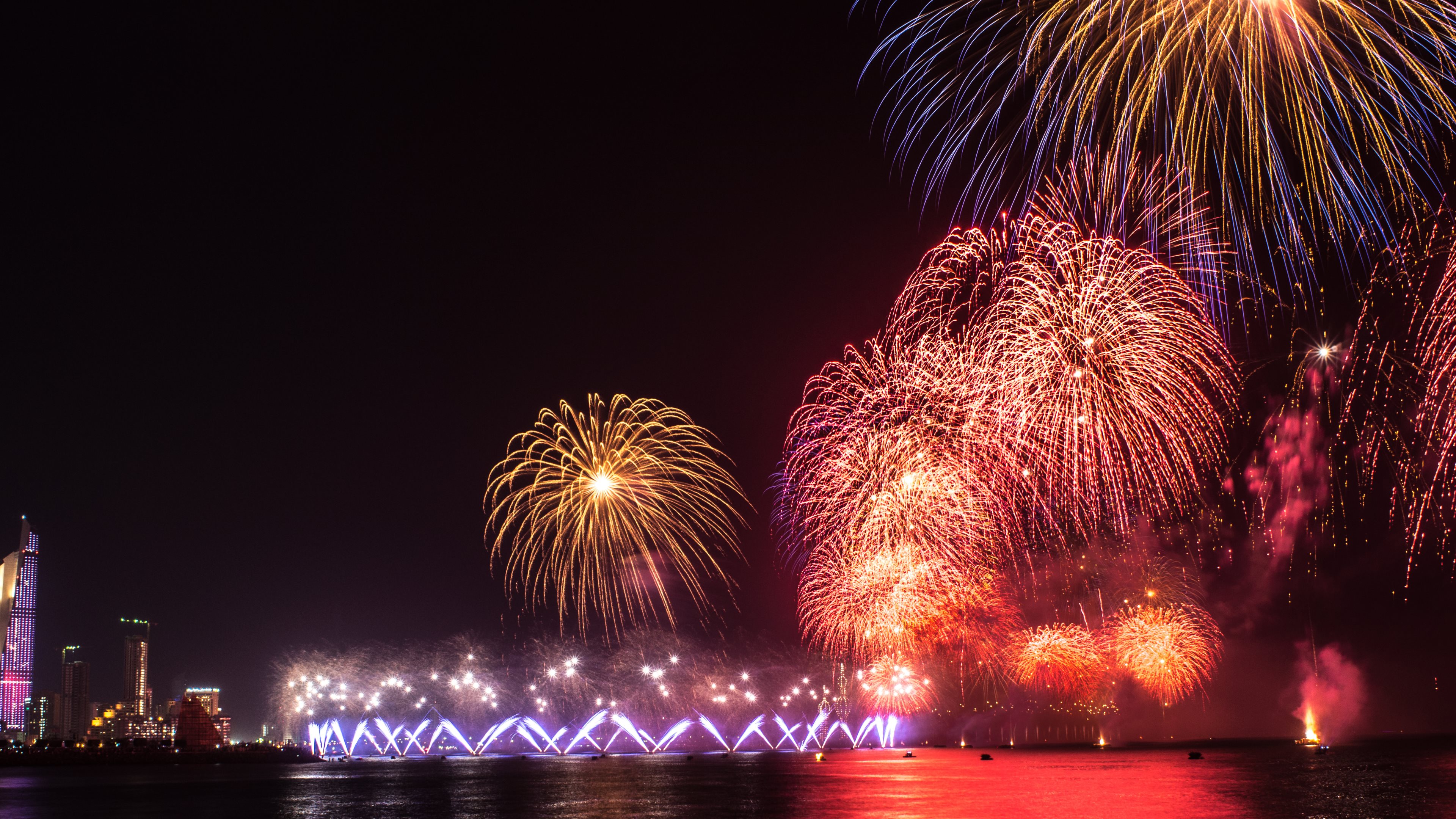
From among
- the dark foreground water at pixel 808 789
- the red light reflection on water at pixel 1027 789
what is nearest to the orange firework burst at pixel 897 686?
the dark foreground water at pixel 808 789

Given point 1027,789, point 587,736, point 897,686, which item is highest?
point 1027,789

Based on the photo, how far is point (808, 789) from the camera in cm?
5253

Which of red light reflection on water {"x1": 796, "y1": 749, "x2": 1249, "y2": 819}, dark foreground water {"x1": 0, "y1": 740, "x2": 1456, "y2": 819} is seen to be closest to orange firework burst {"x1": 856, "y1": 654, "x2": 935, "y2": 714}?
dark foreground water {"x1": 0, "y1": 740, "x2": 1456, "y2": 819}

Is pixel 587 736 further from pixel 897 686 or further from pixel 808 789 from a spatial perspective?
pixel 808 789

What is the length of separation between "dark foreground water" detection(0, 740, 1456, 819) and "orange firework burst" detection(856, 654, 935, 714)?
22.9 ft

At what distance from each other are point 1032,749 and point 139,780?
299 feet

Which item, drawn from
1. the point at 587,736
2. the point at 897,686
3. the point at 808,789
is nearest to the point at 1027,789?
the point at 808,789

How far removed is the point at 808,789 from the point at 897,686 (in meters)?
58.2

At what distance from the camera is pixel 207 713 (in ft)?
534

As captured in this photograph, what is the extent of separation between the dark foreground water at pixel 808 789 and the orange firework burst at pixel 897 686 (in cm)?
697

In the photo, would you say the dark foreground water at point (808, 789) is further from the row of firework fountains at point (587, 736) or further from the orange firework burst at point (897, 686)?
the row of firework fountains at point (587, 736)

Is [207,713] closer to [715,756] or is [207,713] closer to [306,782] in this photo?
[715,756]

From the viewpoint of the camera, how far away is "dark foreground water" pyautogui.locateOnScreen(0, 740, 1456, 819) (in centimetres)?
3888

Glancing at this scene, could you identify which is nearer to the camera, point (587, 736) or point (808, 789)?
point (808, 789)
